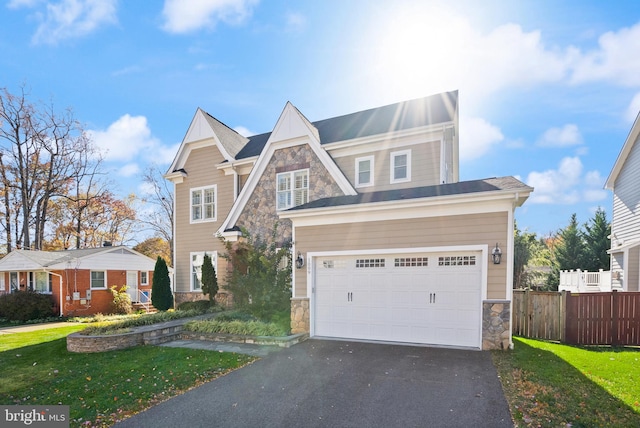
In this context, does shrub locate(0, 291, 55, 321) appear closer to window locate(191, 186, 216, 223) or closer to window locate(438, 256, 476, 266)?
window locate(191, 186, 216, 223)

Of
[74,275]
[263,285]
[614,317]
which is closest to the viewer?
[614,317]

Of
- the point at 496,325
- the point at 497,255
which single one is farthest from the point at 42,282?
the point at 497,255

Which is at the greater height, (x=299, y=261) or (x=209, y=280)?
(x=299, y=261)

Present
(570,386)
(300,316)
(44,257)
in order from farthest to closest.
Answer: (44,257) → (300,316) → (570,386)

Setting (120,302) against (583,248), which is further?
(583,248)

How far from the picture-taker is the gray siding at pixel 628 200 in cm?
1331

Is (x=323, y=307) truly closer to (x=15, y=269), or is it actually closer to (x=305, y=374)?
(x=305, y=374)

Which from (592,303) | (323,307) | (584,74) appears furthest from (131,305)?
(584,74)

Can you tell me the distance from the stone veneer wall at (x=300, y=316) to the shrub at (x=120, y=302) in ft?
51.7

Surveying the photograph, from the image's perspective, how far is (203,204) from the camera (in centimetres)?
1675

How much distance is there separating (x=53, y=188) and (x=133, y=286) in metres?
12.2

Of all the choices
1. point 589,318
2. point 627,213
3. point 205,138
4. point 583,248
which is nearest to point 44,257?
point 205,138

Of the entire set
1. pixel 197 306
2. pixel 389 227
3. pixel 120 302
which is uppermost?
pixel 389 227

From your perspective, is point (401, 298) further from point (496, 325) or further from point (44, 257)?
point (44, 257)
